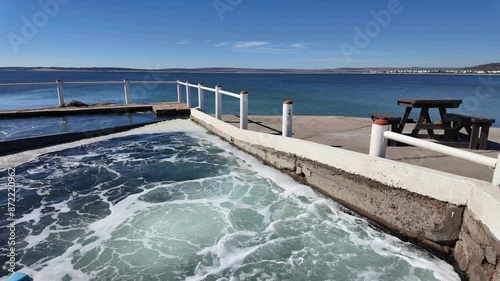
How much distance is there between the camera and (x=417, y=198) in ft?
13.5

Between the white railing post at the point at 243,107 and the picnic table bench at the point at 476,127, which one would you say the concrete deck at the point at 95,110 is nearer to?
the white railing post at the point at 243,107

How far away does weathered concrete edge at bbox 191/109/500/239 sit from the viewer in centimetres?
320

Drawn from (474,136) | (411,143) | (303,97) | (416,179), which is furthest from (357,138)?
(303,97)

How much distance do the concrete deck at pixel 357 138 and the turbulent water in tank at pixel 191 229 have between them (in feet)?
4.47

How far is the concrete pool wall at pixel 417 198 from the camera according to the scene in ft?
10.6

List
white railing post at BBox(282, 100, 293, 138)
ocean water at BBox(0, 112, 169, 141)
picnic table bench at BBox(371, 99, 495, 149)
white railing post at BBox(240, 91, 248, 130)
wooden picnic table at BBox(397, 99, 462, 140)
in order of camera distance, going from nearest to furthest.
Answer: picnic table bench at BBox(371, 99, 495, 149)
wooden picnic table at BBox(397, 99, 462, 140)
white railing post at BBox(282, 100, 293, 138)
white railing post at BBox(240, 91, 248, 130)
ocean water at BBox(0, 112, 169, 141)

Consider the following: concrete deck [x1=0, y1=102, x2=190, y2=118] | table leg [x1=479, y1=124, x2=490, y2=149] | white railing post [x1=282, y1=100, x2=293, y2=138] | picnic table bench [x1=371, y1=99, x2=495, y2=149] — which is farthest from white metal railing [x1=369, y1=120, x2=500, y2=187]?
concrete deck [x1=0, y1=102, x2=190, y2=118]

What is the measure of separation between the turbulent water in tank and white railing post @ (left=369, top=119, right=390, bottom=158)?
3.72ft

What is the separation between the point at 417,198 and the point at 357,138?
9.80ft

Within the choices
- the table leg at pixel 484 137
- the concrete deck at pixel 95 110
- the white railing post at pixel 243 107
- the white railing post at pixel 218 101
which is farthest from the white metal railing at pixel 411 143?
the concrete deck at pixel 95 110

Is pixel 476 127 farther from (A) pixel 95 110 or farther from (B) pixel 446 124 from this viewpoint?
(A) pixel 95 110

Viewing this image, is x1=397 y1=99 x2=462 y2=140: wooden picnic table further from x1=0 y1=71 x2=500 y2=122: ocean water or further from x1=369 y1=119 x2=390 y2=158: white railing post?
x1=0 y1=71 x2=500 y2=122: ocean water

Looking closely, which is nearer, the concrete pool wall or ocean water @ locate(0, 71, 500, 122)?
the concrete pool wall

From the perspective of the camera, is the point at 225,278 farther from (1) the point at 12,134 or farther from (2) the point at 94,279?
(1) the point at 12,134
